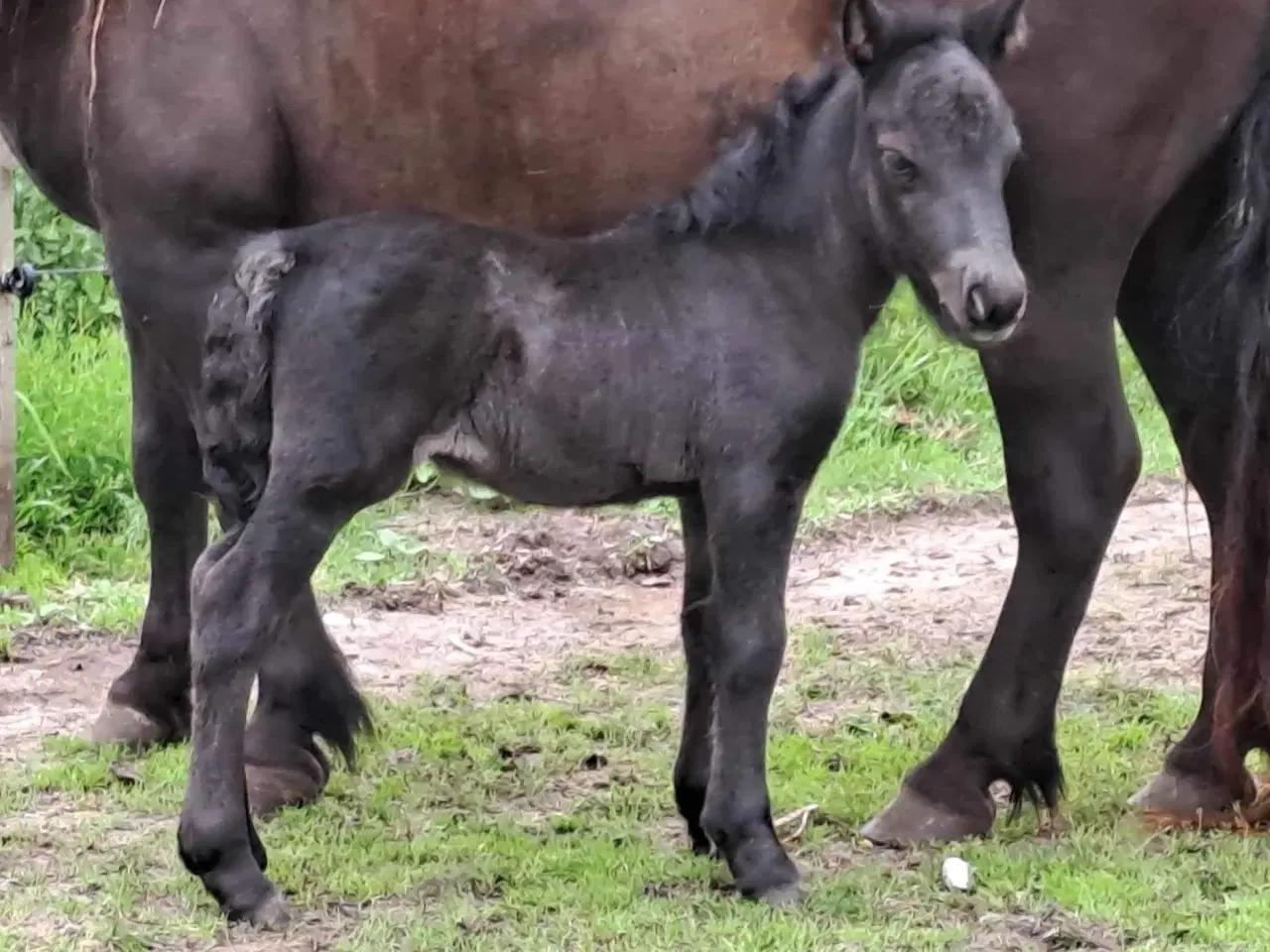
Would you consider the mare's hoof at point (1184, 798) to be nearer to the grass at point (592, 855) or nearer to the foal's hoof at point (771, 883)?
the grass at point (592, 855)

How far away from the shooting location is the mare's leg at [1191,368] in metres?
3.86

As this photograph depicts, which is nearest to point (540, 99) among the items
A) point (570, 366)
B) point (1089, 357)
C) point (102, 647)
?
point (570, 366)

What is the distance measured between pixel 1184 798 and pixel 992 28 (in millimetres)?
1654

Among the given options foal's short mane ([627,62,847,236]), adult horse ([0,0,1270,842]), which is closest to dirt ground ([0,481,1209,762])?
adult horse ([0,0,1270,842])

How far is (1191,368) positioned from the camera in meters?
3.97

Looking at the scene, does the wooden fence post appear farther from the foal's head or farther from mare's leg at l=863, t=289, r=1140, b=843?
the foal's head

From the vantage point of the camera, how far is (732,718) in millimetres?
3303

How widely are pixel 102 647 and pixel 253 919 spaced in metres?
2.22

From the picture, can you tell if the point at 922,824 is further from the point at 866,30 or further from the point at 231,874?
the point at 866,30

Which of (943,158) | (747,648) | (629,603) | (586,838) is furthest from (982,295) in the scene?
(629,603)

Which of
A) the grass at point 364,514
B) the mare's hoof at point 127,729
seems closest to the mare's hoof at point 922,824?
the mare's hoof at point 127,729

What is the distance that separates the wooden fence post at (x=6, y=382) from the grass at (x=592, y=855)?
1713 millimetres

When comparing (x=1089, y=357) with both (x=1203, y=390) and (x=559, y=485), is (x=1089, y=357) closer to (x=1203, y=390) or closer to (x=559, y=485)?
(x=1203, y=390)

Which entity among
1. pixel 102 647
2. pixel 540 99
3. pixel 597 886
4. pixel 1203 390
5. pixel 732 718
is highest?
pixel 540 99
